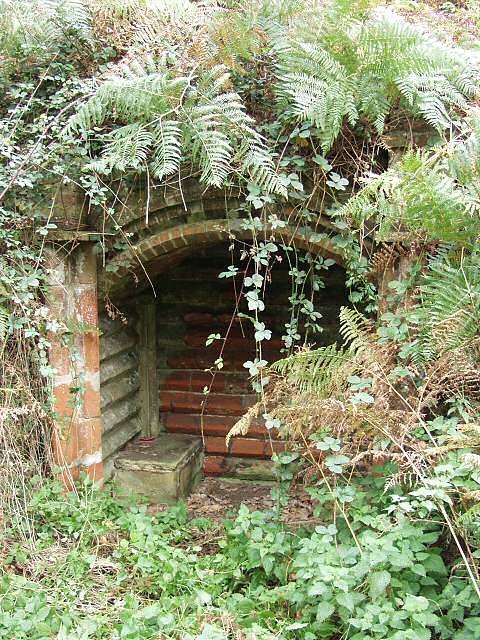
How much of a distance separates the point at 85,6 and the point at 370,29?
6.36 ft

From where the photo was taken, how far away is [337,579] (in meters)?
2.39

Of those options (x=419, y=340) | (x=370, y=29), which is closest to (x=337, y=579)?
(x=419, y=340)

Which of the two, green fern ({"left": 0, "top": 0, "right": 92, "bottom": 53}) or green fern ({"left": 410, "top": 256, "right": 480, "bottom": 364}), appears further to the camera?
green fern ({"left": 0, "top": 0, "right": 92, "bottom": 53})

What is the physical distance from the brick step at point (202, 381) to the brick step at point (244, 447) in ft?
1.42

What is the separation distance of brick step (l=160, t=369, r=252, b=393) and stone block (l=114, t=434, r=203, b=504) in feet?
2.40

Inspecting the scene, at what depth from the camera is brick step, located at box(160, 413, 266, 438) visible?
5.05 m

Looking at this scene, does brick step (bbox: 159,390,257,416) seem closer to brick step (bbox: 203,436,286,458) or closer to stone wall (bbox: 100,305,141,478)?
brick step (bbox: 203,436,286,458)

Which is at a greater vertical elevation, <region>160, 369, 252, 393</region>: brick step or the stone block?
<region>160, 369, 252, 393</region>: brick step

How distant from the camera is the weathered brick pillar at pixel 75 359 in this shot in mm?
3750

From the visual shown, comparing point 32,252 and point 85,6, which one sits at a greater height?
point 85,6

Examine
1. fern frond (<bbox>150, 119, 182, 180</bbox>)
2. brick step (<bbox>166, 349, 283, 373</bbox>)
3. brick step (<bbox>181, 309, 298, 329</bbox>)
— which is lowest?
brick step (<bbox>166, 349, 283, 373</bbox>)

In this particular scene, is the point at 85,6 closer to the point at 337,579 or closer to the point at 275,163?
the point at 275,163

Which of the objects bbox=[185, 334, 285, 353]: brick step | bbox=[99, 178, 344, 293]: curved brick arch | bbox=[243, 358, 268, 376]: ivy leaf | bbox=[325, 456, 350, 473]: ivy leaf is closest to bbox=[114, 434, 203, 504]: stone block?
bbox=[185, 334, 285, 353]: brick step

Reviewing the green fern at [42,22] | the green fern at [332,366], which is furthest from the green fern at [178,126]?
the green fern at [332,366]
